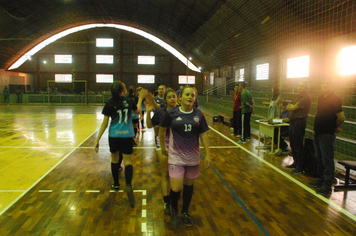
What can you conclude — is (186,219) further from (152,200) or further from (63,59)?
(63,59)

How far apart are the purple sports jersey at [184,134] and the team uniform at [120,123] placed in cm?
93

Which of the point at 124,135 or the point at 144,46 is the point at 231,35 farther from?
the point at 144,46

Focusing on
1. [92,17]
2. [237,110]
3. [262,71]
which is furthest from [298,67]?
[92,17]

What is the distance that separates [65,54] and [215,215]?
33.6 m

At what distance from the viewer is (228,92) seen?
20.0m

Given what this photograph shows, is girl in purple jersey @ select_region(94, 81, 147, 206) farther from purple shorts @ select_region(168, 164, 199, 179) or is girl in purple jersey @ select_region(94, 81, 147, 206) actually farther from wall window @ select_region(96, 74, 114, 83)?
wall window @ select_region(96, 74, 114, 83)

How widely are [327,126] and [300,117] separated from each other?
113 cm

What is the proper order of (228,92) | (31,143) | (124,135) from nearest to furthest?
1. (124,135)
2. (31,143)
3. (228,92)

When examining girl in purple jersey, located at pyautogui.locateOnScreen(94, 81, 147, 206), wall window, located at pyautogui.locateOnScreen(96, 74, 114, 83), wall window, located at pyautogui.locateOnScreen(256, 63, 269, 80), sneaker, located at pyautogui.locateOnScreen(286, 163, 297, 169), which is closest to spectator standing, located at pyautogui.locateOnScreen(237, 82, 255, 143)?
sneaker, located at pyautogui.locateOnScreen(286, 163, 297, 169)

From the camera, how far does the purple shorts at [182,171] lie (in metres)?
2.99

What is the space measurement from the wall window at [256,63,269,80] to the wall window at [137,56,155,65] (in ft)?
60.2

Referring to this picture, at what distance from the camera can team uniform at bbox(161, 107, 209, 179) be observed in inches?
117

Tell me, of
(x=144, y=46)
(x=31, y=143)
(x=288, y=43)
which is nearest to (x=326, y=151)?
(x=31, y=143)

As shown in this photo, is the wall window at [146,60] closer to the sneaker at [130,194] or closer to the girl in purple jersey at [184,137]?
the sneaker at [130,194]
